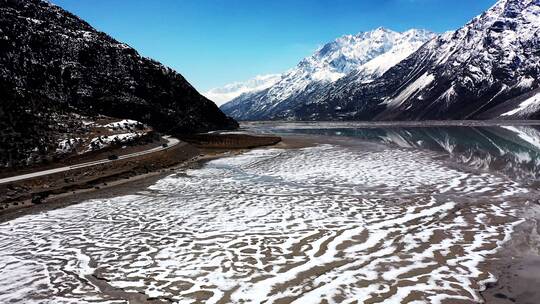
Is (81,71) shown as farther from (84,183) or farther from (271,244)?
(271,244)

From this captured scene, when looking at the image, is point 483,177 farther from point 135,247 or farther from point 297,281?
point 135,247

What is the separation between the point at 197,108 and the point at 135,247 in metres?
148

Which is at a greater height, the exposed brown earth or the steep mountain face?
the steep mountain face

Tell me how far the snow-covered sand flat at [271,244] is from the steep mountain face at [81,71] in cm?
4776

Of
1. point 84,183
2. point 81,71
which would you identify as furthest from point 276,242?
point 81,71

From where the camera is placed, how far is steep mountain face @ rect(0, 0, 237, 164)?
103375mm

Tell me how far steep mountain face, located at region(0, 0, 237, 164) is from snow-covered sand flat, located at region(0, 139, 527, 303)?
4776cm

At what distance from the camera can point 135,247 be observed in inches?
832

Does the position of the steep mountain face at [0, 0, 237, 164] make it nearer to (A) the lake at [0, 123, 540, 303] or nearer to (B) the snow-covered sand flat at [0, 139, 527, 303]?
(A) the lake at [0, 123, 540, 303]

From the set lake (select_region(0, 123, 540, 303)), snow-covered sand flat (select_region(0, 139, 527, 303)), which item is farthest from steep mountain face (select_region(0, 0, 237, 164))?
snow-covered sand flat (select_region(0, 139, 527, 303))

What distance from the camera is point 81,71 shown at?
385 feet

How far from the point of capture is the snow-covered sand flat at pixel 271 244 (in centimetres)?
1568

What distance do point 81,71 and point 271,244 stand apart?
376 ft

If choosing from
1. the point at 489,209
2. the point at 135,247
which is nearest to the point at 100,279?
the point at 135,247
